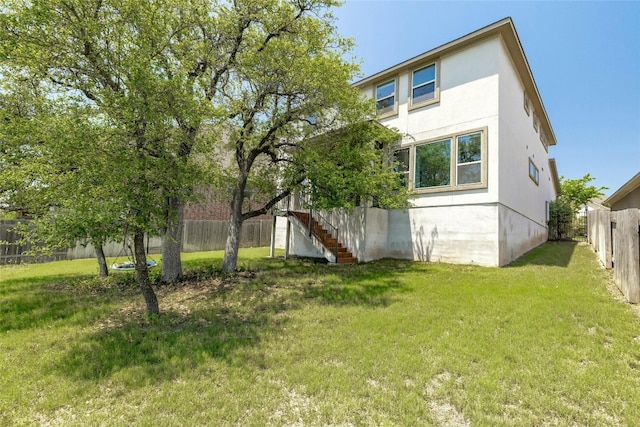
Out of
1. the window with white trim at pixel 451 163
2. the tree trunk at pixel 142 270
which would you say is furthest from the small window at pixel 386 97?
→ the tree trunk at pixel 142 270

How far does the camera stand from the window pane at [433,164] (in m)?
11.2

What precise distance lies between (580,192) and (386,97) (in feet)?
84.3

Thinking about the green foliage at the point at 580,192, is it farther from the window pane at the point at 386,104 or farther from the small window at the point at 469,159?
the window pane at the point at 386,104

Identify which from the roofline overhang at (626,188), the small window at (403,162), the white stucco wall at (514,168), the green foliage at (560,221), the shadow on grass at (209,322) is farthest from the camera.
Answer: the green foliage at (560,221)

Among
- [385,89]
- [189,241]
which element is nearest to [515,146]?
[385,89]

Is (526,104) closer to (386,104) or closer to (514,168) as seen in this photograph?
(514,168)

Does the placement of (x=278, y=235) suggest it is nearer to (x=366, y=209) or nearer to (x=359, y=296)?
(x=366, y=209)

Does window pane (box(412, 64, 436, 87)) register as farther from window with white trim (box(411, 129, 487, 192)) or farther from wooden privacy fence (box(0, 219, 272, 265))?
wooden privacy fence (box(0, 219, 272, 265))

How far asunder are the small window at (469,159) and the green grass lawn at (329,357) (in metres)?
4.39

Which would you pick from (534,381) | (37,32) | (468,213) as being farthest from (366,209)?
(37,32)

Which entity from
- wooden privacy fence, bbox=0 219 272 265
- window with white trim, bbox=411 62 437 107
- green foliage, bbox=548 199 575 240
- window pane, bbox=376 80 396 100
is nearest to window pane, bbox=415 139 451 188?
window with white trim, bbox=411 62 437 107

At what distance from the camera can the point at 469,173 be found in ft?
34.6

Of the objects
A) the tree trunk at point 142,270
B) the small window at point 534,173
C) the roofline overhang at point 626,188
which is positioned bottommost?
the tree trunk at point 142,270

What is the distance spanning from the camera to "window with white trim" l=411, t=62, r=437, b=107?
11.8 m
